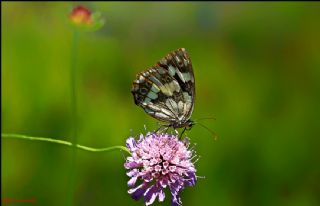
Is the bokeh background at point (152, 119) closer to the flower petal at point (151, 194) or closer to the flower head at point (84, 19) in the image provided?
the flower petal at point (151, 194)

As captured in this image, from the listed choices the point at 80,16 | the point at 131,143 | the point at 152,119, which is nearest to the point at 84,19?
the point at 80,16

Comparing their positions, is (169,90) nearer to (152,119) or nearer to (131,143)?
(131,143)

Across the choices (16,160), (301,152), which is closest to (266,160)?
(301,152)

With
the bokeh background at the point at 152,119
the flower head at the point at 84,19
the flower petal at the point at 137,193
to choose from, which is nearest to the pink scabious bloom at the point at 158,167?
the flower petal at the point at 137,193

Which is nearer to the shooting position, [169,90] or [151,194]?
[151,194]

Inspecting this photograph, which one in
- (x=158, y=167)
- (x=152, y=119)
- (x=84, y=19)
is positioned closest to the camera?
(x=84, y=19)

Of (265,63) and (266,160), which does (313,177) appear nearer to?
(266,160)
